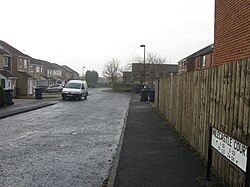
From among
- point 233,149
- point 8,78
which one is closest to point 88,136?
point 233,149

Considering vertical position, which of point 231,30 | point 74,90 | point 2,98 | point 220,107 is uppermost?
point 231,30

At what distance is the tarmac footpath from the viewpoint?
17.6ft

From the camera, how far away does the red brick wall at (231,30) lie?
7.51 metres

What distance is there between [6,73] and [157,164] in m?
34.8

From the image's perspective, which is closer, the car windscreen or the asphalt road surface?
the asphalt road surface

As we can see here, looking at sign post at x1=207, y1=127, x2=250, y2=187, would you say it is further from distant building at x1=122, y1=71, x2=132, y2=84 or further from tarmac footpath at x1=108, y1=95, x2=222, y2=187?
distant building at x1=122, y1=71, x2=132, y2=84

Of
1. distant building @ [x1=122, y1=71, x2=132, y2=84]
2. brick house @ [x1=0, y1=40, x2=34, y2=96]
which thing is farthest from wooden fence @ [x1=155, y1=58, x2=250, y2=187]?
distant building @ [x1=122, y1=71, x2=132, y2=84]

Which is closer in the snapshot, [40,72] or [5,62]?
[5,62]

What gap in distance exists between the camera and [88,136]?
34.9 feet

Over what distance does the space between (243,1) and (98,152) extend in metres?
5.21

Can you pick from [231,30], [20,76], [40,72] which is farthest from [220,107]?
[40,72]

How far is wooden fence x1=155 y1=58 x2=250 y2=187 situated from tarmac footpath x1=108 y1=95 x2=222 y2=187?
32 cm

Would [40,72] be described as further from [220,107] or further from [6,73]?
[220,107]

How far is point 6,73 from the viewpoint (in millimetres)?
37812
